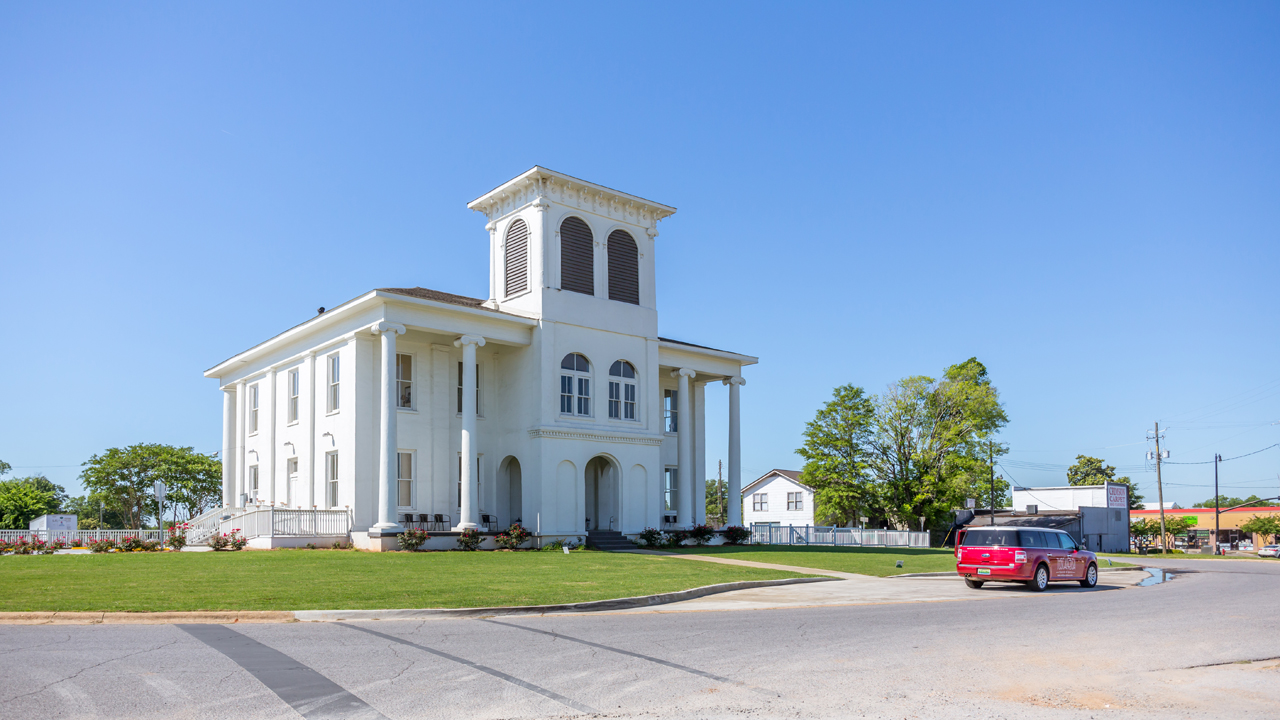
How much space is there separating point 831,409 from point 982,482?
66.1 feet

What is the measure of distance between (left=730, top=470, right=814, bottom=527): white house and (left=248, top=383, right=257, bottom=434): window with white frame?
152ft

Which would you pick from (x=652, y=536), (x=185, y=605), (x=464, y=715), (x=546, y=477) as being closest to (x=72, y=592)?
(x=185, y=605)

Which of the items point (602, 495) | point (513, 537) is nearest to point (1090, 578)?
point (513, 537)

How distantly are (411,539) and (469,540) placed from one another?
2.23 m

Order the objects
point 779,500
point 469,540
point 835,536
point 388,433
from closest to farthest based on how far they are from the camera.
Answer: point 388,433
point 469,540
point 835,536
point 779,500

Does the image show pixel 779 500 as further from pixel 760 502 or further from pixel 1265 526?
pixel 1265 526

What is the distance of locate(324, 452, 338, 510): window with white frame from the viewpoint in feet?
115

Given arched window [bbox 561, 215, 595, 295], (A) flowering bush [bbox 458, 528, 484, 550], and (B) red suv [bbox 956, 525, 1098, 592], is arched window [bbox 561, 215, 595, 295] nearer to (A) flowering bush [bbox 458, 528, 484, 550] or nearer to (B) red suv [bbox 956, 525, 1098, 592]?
(A) flowering bush [bbox 458, 528, 484, 550]

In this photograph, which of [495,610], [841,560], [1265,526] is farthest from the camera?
[1265,526]

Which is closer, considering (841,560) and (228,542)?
(228,542)

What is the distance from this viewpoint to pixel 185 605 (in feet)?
47.2

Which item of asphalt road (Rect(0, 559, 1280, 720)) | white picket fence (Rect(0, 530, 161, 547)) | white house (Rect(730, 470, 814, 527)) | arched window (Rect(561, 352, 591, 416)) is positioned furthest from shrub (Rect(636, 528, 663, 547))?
white house (Rect(730, 470, 814, 527))

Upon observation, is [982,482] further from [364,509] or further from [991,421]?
[364,509]

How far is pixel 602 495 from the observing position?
130ft
